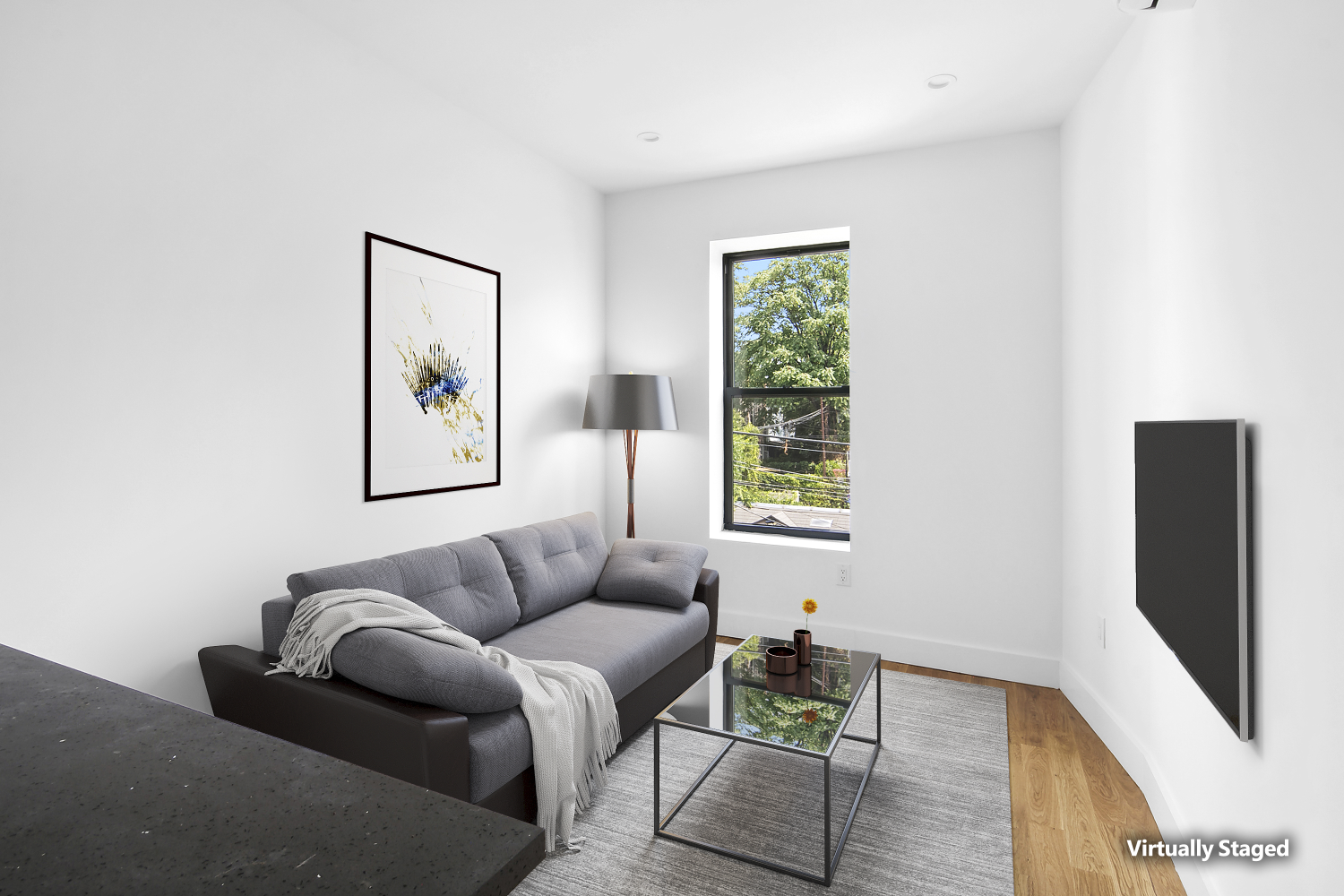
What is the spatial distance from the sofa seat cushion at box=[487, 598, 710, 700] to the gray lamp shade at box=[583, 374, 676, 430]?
1.05 metres

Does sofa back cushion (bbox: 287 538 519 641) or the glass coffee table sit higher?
sofa back cushion (bbox: 287 538 519 641)

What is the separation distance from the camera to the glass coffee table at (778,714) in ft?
6.62

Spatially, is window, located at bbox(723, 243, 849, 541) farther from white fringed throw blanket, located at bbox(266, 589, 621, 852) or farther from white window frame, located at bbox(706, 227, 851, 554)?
white fringed throw blanket, located at bbox(266, 589, 621, 852)

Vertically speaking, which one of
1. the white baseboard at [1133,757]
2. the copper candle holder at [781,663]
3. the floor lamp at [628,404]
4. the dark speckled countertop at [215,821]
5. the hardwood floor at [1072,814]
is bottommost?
the hardwood floor at [1072,814]

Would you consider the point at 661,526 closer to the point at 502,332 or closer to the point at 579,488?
the point at 579,488

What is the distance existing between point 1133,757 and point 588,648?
2017 mm

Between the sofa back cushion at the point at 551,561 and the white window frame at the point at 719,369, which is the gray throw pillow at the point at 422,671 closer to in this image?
the sofa back cushion at the point at 551,561

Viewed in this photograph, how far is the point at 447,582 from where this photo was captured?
2.67 m

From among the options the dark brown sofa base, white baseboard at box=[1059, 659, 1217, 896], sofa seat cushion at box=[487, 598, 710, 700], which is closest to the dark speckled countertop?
the dark brown sofa base

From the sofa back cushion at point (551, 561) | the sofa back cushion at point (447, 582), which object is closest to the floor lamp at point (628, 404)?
the sofa back cushion at point (551, 561)

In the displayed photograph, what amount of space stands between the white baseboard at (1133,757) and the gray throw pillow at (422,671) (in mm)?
1923

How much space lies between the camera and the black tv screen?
149cm

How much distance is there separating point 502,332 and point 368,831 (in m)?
3.19

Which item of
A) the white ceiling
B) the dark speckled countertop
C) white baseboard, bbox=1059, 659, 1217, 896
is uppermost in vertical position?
the white ceiling
